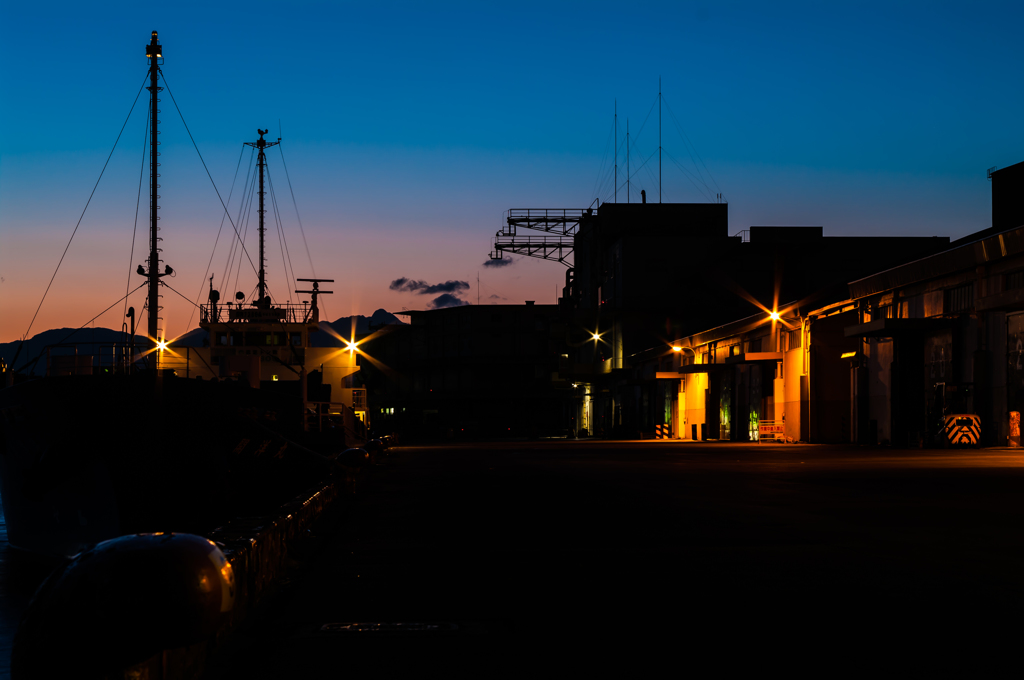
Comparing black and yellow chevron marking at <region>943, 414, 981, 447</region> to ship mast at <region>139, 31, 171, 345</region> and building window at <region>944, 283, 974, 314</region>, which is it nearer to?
building window at <region>944, 283, 974, 314</region>

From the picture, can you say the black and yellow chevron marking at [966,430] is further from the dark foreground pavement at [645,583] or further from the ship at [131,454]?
the ship at [131,454]

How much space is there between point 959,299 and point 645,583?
28.5m

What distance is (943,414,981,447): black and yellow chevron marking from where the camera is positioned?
30531 mm

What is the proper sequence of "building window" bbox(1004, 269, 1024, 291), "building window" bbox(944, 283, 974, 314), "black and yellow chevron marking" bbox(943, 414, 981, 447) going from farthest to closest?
"building window" bbox(944, 283, 974, 314)
"black and yellow chevron marking" bbox(943, 414, 981, 447)
"building window" bbox(1004, 269, 1024, 291)

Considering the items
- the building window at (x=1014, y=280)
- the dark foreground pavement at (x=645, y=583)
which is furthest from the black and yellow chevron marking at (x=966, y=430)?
the dark foreground pavement at (x=645, y=583)

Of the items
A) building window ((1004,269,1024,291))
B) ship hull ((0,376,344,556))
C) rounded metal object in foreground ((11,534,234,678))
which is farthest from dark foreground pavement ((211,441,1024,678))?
building window ((1004,269,1024,291))

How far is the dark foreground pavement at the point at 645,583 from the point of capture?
4801mm

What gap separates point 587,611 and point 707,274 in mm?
64457

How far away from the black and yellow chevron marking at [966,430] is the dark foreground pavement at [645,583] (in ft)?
59.5

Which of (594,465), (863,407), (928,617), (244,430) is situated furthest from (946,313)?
(928,617)

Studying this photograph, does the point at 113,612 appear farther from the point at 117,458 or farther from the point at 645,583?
the point at 117,458

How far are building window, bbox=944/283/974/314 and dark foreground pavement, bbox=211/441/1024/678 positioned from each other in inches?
743

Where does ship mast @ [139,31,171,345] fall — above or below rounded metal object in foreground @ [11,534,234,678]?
above

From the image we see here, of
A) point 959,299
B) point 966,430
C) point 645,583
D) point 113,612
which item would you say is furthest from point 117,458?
point 959,299
